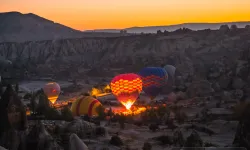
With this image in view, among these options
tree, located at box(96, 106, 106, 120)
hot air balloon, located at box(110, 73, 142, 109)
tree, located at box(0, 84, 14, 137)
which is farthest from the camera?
hot air balloon, located at box(110, 73, 142, 109)

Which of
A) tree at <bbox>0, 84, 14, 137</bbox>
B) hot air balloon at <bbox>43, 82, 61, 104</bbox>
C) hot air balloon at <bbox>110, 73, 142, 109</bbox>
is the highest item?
tree at <bbox>0, 84, 14, 137</bbox>

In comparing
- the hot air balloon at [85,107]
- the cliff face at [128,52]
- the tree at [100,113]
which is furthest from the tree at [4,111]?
the cliff face at [128,52]

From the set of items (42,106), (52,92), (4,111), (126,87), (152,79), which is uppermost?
(4,111)

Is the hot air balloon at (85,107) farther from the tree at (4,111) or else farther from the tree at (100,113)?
the tree at (4,111)

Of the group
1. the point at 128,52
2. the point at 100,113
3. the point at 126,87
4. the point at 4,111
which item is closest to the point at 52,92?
the point at 126,87

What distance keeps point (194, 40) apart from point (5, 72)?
4424cm

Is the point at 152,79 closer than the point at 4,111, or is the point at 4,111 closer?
the point at 4,111

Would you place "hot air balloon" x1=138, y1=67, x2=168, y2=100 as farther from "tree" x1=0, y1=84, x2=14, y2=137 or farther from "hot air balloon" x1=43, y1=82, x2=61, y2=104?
"tree" x1=0, y1=84, x2=14, y2=137

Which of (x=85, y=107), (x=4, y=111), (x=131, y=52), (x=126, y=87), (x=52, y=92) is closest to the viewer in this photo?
(x=4, y=111)

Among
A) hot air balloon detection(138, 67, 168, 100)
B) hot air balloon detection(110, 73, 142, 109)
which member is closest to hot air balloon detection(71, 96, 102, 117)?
hot air balloon detection(110, 73, 142, 109)

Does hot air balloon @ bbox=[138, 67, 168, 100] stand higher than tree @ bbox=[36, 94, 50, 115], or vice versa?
hot air balloon @ bbox=[138, 67, 168, 100]

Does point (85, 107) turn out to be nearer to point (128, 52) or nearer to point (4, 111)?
point (4, 111)

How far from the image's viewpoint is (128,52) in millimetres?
101438

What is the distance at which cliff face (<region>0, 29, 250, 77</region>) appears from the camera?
7519 centimetres
